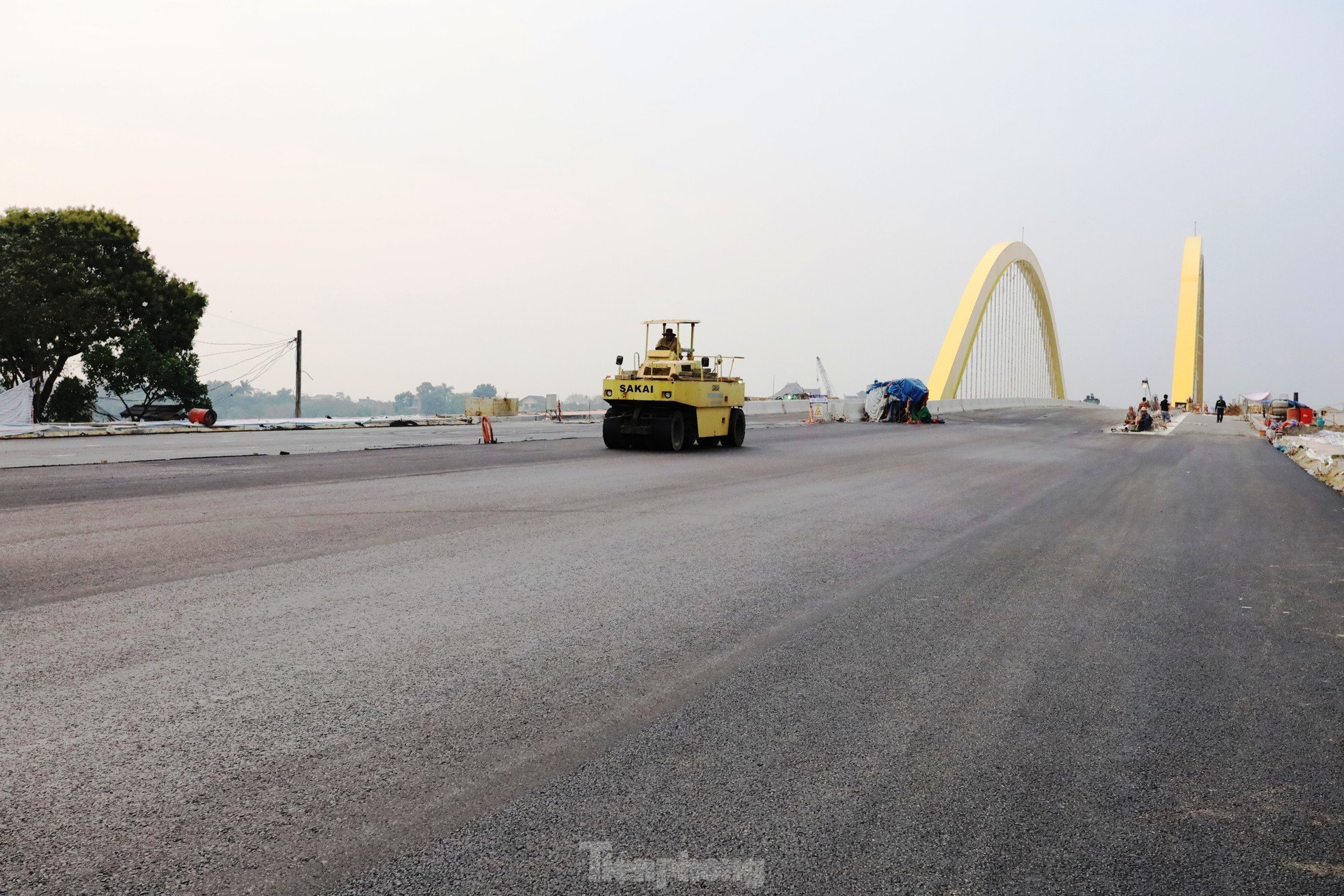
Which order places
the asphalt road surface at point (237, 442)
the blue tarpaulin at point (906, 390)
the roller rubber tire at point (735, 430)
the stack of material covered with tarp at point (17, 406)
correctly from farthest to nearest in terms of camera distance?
the blue tarpaulin at point (906, 390), the stack of material covered with tarp at point (17, 406), the roller rubber tire at point (735, 430), the asphalt road surface at point (237, 442)

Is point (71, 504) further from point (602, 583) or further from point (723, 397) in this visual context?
point (723, 397)

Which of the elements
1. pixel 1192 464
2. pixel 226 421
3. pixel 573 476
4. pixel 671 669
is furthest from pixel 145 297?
pixel 671 669

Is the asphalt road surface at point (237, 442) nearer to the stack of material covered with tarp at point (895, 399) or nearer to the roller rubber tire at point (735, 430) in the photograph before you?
the roller rubber tire at point (735, 430)

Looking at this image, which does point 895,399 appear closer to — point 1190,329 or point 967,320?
point 967,320

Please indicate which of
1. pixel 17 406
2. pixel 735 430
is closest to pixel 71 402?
pixel 17 406

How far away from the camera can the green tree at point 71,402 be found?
38312 mm

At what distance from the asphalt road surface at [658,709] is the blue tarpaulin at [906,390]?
34.8m

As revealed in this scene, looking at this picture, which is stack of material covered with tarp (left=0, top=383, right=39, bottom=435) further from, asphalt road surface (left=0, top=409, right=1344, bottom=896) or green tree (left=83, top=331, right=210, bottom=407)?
asphalt road surface (left=0, top=409, right=1344, bottom=896)

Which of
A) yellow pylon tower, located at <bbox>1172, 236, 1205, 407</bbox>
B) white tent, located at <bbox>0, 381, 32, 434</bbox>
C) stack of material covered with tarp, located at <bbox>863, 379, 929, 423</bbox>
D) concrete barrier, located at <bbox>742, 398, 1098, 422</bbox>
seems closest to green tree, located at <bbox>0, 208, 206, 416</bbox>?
white tent, located at <bbox>0, 381, 32, 434</bbox>

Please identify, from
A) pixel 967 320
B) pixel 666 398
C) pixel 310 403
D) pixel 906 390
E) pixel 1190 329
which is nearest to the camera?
pixel 666 398

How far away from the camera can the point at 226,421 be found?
32594 mm

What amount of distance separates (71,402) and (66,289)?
14.9 ft

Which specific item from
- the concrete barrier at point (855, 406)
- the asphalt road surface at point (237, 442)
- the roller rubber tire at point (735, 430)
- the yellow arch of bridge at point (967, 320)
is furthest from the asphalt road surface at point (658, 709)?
the yellow arch of bridge at point (967, 320)

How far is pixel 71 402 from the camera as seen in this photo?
38.8m
